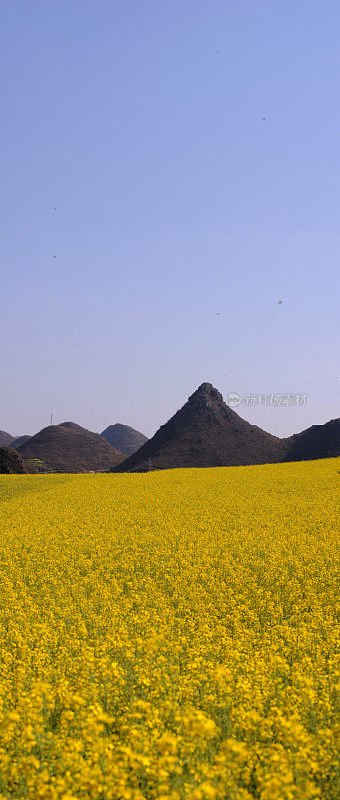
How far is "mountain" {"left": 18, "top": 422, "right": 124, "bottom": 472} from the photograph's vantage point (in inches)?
4568

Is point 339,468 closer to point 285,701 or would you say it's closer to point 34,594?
point 34,594

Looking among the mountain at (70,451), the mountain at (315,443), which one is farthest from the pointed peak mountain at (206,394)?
the mountain at (70,451)

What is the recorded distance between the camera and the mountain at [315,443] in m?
88.4

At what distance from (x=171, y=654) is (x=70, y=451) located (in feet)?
399

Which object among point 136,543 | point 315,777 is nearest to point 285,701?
point 315,777

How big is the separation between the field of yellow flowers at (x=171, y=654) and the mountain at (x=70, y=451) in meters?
90.3

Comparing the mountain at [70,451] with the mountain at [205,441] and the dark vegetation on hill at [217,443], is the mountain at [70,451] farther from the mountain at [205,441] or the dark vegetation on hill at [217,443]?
the mountain at [205,441]

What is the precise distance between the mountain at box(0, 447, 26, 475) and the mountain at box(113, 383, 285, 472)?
2330cm

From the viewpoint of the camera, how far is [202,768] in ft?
16.2

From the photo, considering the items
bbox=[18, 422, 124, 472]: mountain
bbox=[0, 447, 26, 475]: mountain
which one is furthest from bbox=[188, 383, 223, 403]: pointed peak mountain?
bbox=[0, 447, 26, 475]: mountain

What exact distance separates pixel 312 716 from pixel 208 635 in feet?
9.36

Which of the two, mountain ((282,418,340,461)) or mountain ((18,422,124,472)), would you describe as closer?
mountain ((282,418,340,461))

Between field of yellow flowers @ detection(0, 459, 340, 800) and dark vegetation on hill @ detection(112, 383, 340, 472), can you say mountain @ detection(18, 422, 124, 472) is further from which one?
field of yellow flowers @ detection(0, 459, 340, 800)

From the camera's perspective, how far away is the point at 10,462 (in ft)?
198
